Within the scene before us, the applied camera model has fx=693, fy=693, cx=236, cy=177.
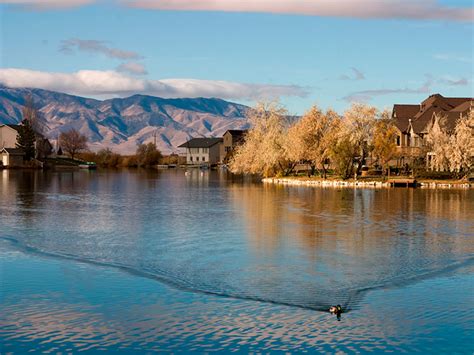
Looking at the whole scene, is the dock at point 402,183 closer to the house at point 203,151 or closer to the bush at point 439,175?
the bush at point 439,175

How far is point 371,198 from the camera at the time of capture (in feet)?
192

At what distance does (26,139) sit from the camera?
148125 mm

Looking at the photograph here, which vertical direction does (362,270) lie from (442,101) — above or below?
below

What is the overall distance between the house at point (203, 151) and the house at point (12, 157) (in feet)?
175

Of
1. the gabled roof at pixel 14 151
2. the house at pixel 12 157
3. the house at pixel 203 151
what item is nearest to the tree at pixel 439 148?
the gabled roof at pixel 14 151

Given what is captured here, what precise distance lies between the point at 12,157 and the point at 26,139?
520 centimetres

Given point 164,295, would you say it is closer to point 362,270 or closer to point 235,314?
point 235,314

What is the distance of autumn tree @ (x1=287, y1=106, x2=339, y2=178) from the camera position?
85750 mm

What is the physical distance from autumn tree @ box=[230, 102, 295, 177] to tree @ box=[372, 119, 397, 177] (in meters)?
11.5

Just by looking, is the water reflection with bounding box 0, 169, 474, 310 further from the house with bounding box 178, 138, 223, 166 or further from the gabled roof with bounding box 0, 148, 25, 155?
the house with bounding box 178, 138, 223, 166

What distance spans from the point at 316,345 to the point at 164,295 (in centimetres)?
605

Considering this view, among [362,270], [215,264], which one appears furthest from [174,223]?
[362,270]

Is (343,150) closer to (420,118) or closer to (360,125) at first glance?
(360,125)

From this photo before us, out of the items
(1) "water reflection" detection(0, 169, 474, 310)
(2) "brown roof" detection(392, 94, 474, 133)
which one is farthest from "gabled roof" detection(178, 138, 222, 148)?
(1) "water reflection" detection(0, 169, 474, 310)
